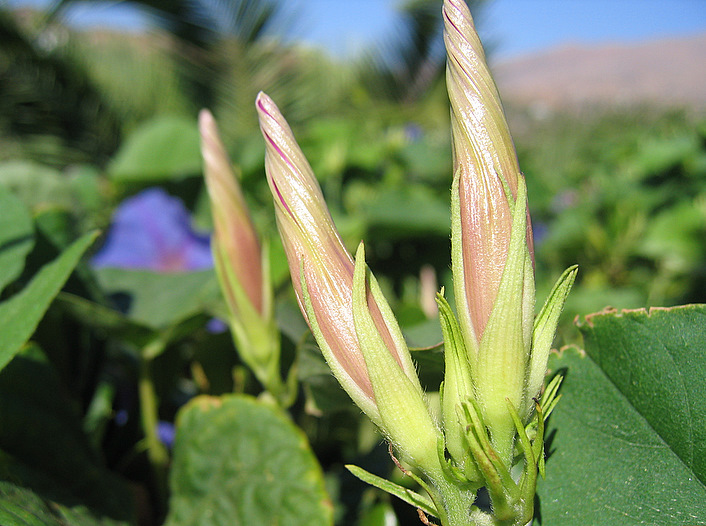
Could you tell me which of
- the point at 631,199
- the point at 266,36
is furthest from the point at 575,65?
the point at 631,199

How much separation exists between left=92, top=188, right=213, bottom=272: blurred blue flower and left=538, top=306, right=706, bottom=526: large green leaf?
2.06 ft

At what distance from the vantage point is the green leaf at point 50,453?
17.5 inches

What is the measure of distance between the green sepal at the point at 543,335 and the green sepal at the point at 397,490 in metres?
0.07

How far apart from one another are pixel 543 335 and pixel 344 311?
0.33 feet

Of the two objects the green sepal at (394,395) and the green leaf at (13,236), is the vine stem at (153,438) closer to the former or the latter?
the green leaf at (13,236)

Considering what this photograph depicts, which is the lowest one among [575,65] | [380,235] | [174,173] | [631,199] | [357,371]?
[575,65]

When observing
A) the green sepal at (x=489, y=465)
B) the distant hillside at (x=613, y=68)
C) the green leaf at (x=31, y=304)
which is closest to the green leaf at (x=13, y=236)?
the green leaf at (x=31, y=304)

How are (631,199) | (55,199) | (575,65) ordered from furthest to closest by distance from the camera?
1. (575,65)
2. (631,199)
3. (55,199)

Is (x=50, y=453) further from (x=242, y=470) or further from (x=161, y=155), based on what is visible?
(x=161, y=155)

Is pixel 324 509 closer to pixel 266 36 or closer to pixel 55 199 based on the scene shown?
pixel 55 199

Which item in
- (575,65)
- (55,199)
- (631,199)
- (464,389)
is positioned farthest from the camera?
(575,65)

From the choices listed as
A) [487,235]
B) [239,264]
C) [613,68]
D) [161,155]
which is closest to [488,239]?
[487,235]

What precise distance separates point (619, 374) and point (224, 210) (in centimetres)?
32

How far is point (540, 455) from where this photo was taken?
11.6 inches
